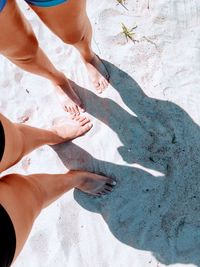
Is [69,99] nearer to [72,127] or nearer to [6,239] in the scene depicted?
[72,127]

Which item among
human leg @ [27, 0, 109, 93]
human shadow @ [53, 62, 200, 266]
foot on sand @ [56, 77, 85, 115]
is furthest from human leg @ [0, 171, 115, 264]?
human leg @ [27, 0, 109, 93]

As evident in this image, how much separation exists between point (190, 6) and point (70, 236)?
128 cm

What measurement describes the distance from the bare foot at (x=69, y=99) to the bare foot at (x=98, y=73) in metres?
0.12

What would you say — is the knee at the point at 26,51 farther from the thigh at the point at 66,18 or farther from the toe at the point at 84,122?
the toe at the point at 84,122

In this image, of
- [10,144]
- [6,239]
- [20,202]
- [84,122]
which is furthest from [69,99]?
[6,239]

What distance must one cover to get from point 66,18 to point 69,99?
689 millimetres

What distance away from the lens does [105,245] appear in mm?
1929

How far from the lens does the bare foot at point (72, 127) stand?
2.05 m

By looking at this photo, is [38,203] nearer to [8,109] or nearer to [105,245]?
[105,245]

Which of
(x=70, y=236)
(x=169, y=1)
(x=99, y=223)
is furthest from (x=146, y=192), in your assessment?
(x=169, y=1)

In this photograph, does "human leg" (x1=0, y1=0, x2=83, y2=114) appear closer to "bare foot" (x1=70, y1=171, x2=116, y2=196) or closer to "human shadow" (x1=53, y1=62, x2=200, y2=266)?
"human shadow" (x1=53, y1=62, x2=200, y2=266)

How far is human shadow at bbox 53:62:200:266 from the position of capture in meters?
1.86

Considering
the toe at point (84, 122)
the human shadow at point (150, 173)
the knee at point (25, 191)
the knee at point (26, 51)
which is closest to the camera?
the knee at point (25, 191)

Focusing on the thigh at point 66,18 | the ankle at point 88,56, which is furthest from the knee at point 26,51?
the ankle at point 88,56
